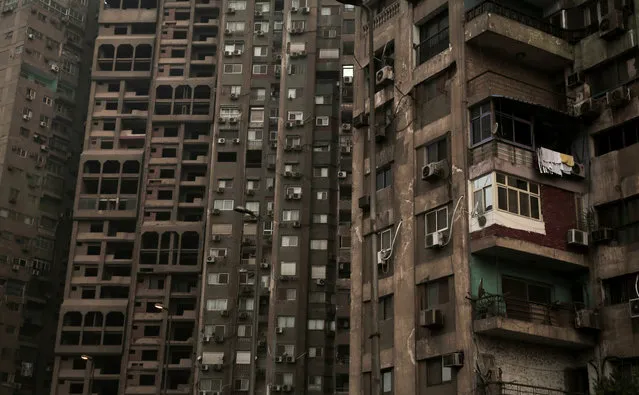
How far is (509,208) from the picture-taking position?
30.2 meters

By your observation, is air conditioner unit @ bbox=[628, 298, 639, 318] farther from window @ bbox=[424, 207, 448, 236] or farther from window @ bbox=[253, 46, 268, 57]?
window @ bbox=[253, 46, 268, 57]

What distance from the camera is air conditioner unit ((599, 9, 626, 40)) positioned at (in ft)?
105

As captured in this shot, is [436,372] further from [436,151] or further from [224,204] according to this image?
[224,204]

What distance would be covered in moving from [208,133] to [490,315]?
55857 millimetres

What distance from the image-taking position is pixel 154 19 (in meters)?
85.8

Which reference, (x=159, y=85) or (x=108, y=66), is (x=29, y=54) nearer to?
(x=108, y=66)

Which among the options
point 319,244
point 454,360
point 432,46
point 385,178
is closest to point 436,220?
point 385,178

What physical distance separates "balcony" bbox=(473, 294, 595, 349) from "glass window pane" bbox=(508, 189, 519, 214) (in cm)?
311

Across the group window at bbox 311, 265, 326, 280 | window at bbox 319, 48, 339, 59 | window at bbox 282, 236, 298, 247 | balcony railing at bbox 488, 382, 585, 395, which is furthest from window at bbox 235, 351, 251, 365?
balcony railing at bbox 488, 382, 585, 395

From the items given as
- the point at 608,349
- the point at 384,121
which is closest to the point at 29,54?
the point at 384,121

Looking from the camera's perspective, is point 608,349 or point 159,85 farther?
point 159,85

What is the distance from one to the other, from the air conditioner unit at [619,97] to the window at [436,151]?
628 centimetres

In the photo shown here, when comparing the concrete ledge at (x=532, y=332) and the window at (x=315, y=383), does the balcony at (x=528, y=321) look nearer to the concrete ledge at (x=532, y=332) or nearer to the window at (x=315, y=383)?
the concrete ledge at (x=532, y=332)

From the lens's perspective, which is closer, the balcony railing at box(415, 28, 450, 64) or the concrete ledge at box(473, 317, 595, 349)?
the concrete ledge at box(473, 317, 595, 349)
